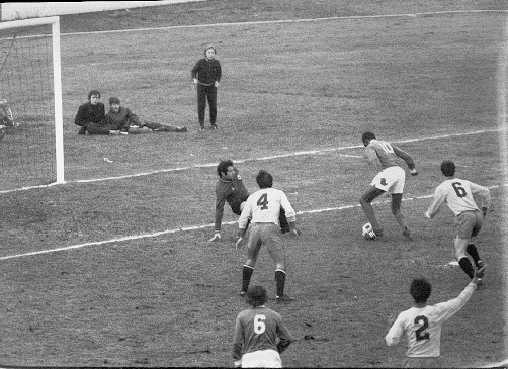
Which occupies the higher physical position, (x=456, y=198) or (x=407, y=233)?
(x=456, y=198)

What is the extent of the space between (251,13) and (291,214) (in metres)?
31.8

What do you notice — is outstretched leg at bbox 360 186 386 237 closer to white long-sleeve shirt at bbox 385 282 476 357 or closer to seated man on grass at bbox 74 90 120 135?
white long-sleeve shirt at bbox 385 282 476 357

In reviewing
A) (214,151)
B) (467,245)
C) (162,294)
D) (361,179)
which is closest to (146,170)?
(214,151)

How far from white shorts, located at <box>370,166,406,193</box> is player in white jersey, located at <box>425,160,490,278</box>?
2811mm

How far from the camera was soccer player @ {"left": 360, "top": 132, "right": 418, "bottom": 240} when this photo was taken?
21969 mm

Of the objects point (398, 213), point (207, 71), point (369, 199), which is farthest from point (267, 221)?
point (207, 71)

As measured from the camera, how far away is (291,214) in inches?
729

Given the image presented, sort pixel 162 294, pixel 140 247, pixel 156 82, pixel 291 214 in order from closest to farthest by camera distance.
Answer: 1. pixel 291 214
2. pixel 162 294
3. pixel 140 247
4. pixel 156 82

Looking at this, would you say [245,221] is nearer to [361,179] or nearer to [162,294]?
[162,294]

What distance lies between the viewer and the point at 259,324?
1391 cm

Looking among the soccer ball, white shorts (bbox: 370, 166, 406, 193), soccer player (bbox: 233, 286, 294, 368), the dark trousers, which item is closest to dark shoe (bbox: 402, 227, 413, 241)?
the soccer ball

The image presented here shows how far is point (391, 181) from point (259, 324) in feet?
28.4

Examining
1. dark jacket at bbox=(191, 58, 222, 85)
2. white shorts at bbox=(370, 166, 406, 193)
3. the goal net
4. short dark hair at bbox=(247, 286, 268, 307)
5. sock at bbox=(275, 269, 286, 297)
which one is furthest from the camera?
dark jacket at bbox=(191, 58, 222, 85)

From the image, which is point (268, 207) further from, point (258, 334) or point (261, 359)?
point (261, 359)
